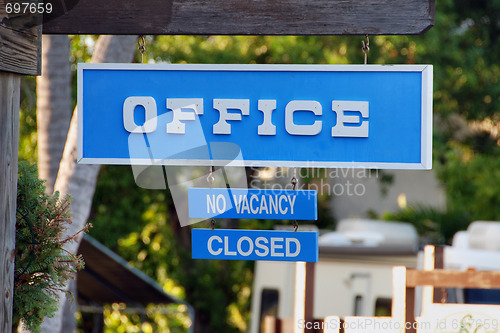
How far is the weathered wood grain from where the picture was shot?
8.82 ft

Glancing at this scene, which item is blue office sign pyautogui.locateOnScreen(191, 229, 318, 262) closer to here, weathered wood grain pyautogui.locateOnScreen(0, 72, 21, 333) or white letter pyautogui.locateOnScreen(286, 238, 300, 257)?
white letter pyautogui.locateOnScreen(286, 238, 300, 257)

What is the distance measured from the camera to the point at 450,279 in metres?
3.65

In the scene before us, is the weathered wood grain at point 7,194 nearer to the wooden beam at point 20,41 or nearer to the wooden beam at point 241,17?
the wooden beam at point 20,41

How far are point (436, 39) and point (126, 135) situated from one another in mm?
7438

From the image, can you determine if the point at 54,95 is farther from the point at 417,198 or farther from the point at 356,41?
the point at 417,198

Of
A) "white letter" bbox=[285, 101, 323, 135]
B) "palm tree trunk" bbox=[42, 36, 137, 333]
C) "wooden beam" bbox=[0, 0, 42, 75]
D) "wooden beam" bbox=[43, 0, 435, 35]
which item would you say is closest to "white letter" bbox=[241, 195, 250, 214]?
"white letter" bbox=[285, 101, 323, 135]

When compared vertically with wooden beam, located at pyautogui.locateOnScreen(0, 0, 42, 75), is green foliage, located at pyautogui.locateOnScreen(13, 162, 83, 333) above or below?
below

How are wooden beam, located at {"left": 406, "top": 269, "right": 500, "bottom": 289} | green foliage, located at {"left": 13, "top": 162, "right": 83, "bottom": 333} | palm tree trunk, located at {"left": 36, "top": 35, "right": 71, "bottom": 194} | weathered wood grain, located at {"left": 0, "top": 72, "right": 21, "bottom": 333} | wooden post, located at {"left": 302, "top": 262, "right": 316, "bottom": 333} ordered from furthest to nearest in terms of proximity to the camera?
wooden post, located at {"left": 302, "top": 262, "right": 316, "bottom": 333}, palm tree trunk, located at {"left": 36, "top": 35, "right": 71, "bottom": 194}, wooden beam, located at {"left": 406, "top": 269, "right": 500, "bottom": 289}, green foliage, located at {"left": 13, "top": 162, "right": 83, "bottom": 333}, weathered wood grain, located at {"left": 0, "top": 72, "right": 21, "bottom": 333}

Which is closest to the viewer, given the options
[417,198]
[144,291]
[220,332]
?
[144,291]

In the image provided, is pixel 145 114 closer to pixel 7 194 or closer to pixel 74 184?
pixel 7 194

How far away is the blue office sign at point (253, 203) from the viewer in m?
2.99

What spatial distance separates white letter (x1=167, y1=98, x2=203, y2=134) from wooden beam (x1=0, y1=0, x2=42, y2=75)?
0.69 m

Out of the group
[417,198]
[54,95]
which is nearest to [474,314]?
[54,95]

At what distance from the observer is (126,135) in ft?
10.0
